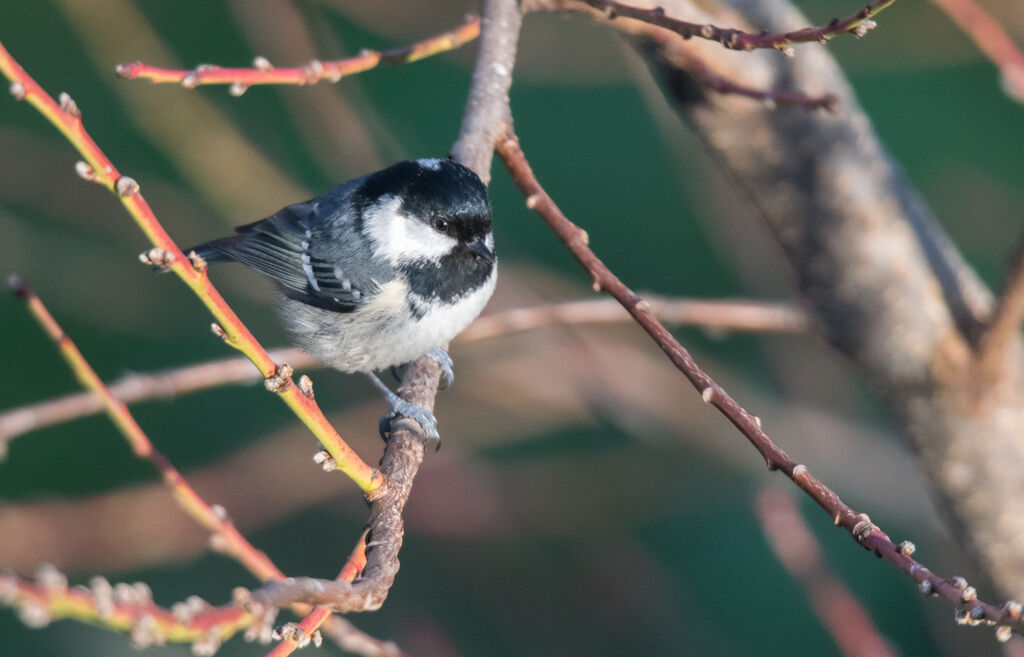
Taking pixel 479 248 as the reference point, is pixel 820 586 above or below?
below

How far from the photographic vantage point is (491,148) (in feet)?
4.65

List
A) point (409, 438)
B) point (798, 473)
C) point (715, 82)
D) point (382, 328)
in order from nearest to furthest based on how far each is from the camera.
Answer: point (798, 473)
point (409, 438)
point (715, 82)
point (382, 328)

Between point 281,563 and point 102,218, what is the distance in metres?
1.05

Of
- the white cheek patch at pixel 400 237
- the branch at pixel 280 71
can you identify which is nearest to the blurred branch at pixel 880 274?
the branch at pixel 280 71

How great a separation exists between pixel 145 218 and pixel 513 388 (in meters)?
1.79

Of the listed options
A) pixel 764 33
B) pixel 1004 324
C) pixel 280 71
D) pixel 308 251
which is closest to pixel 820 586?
pixel 1004 324

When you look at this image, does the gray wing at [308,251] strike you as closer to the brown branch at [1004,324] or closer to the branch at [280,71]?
the branch at [280,71]

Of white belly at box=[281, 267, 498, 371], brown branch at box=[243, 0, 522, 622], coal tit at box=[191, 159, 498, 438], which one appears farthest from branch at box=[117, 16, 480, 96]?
white belly at box=[281, 267, 498, 371]

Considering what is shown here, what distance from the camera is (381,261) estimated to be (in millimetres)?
1707

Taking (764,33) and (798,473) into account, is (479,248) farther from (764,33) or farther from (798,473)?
(798,473)

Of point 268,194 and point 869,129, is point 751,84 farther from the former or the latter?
point 268,194

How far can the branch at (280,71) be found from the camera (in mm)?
1014

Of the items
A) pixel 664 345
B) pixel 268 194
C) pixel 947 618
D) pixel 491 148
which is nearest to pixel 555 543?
pixel 947 618

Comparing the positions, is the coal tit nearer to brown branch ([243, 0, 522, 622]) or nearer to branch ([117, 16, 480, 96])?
brown branch ([243, 0, 522, 622])
